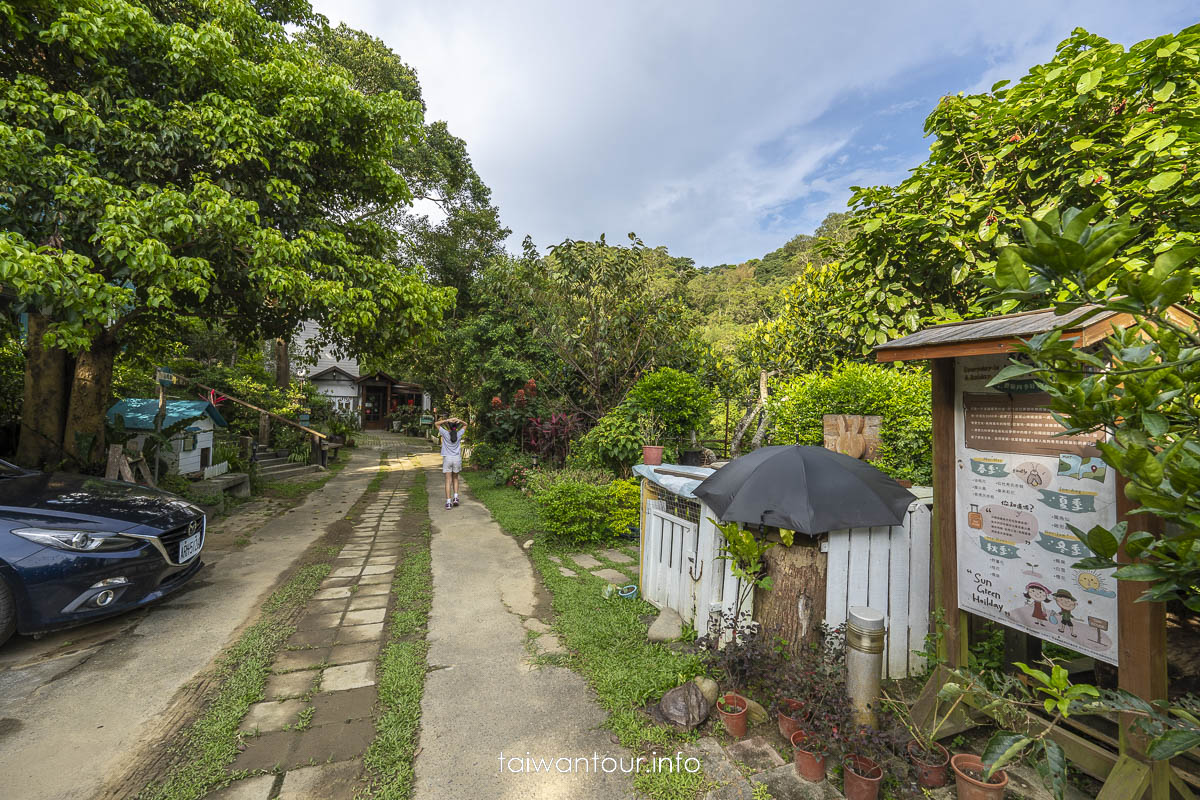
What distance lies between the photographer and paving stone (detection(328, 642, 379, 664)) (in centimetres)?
338

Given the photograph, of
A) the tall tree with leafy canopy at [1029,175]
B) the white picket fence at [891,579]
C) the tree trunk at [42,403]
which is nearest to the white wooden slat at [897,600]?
the white picket fence at [891,579]

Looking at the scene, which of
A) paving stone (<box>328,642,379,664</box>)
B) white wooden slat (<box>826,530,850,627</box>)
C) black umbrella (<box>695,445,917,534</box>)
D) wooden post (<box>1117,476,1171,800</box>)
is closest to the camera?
wooden post (<box>1117,476,1171,800</box>)

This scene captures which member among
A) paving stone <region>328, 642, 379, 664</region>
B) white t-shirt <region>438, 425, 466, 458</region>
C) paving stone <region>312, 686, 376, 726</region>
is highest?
white t-shirt <region>438, 425, 466, 458</region>

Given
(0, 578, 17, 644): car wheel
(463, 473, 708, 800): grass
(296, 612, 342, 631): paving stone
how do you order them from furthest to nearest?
(296, 612, 342, 631): paving stone → (0, 578, 17, 644): car wheel → (463, 473, 708, 800): grass

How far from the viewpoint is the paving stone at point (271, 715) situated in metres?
2.64

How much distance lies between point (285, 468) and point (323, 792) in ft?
40.4

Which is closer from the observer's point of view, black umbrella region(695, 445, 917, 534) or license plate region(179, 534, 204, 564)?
black umbrella region(695, 445, 917, 534)

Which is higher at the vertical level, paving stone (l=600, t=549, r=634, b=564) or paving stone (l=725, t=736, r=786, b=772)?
paving stone (l=600, t=549, r=634, b=564)

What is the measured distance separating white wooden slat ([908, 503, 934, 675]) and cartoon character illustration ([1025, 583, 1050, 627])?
809 mm

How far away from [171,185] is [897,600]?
7551 millimetres

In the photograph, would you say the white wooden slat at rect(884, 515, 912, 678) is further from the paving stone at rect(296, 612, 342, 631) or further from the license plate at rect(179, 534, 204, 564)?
the license plate at rect(179, 534, 204, 564)

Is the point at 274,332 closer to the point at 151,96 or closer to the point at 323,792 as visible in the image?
the point at 151,96

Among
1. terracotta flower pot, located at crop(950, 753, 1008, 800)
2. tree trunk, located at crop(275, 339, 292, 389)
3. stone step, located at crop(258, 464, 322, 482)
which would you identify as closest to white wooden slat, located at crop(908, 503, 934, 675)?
terracotta flower pot, located at crop(950, 753, 1008, 800)

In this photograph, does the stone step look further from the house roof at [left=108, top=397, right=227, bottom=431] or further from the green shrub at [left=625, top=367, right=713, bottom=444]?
the green shrub at [left=625, top=367, right=713, bottom=444]
